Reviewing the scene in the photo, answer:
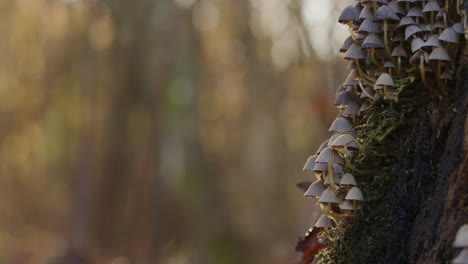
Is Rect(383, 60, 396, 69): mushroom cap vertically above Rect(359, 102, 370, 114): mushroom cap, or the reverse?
Rect(383, 60, 396, 69): mushroom cap

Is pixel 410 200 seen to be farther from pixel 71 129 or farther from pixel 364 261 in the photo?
pixel 71 129

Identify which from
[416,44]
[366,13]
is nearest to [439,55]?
[416,44]

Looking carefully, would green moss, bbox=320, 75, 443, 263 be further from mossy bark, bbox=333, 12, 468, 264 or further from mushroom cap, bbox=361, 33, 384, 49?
mushroom cap, bbox=361, 33, 384, 49

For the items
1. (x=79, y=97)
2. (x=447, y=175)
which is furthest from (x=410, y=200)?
(x=79, y=97)

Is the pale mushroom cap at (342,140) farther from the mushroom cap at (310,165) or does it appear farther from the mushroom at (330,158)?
the mushroom cap at (310,165)

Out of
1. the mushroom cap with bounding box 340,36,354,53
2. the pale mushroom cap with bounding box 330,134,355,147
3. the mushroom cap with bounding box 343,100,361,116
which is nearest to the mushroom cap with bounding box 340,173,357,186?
the pale mushroom cap with bounding box 330,134,355,147

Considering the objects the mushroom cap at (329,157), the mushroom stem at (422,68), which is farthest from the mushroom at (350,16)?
the mushroom cap at (329,157)

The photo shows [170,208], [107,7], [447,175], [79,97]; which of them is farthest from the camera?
[79,97]

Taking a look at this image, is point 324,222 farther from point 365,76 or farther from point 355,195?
point 365,76
